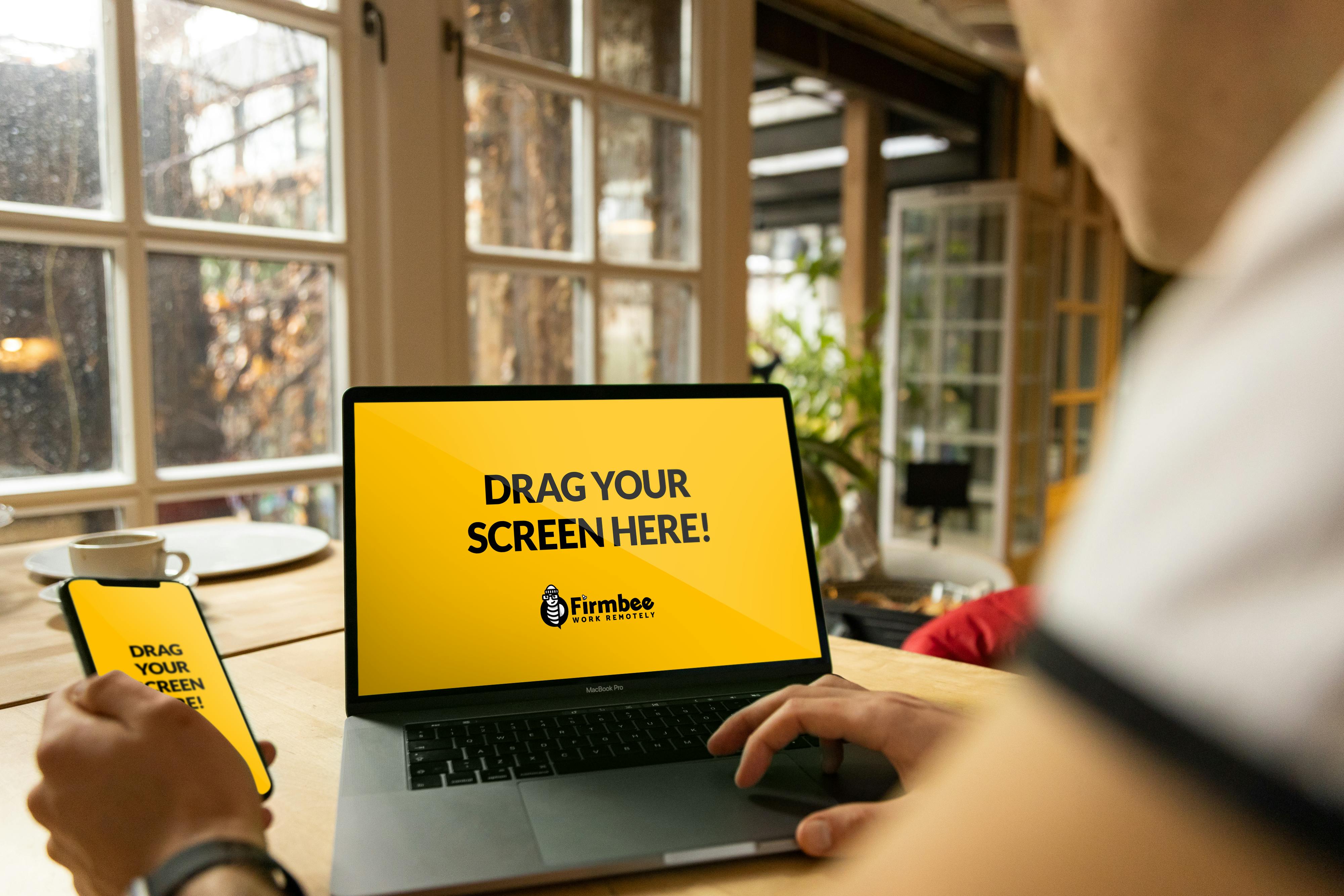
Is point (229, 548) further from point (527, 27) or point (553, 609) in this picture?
point (527, 27)

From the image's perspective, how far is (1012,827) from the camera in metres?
0.20

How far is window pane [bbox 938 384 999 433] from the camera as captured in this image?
16.9 ft

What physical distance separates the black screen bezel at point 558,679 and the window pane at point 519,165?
1.47 metres

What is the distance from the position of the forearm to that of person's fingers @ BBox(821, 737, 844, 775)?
0.34 m

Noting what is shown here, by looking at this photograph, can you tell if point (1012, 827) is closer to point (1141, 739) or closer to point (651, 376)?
point (1141, 739)

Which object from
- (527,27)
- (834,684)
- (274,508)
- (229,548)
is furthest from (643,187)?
(834,684)

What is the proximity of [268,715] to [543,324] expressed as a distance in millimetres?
1714

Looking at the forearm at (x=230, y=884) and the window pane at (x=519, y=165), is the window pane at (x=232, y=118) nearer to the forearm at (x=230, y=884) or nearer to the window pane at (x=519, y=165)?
the window pane at (x=519, y=165)

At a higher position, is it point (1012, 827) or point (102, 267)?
point (102, 267)

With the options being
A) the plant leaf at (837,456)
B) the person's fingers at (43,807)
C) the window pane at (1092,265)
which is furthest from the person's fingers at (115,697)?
the window pane at (1092,265)

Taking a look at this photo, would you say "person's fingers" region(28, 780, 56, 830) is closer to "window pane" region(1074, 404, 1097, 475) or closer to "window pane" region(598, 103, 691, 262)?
"window pane" region(598, 103, 691, 262)

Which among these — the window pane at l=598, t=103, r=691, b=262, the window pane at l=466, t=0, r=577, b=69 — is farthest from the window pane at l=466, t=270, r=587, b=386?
the window pane at l=466, t=0, r=577, b=69

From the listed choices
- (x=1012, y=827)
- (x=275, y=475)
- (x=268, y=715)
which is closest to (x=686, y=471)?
(x=268, y=715)

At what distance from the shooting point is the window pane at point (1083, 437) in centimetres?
637
